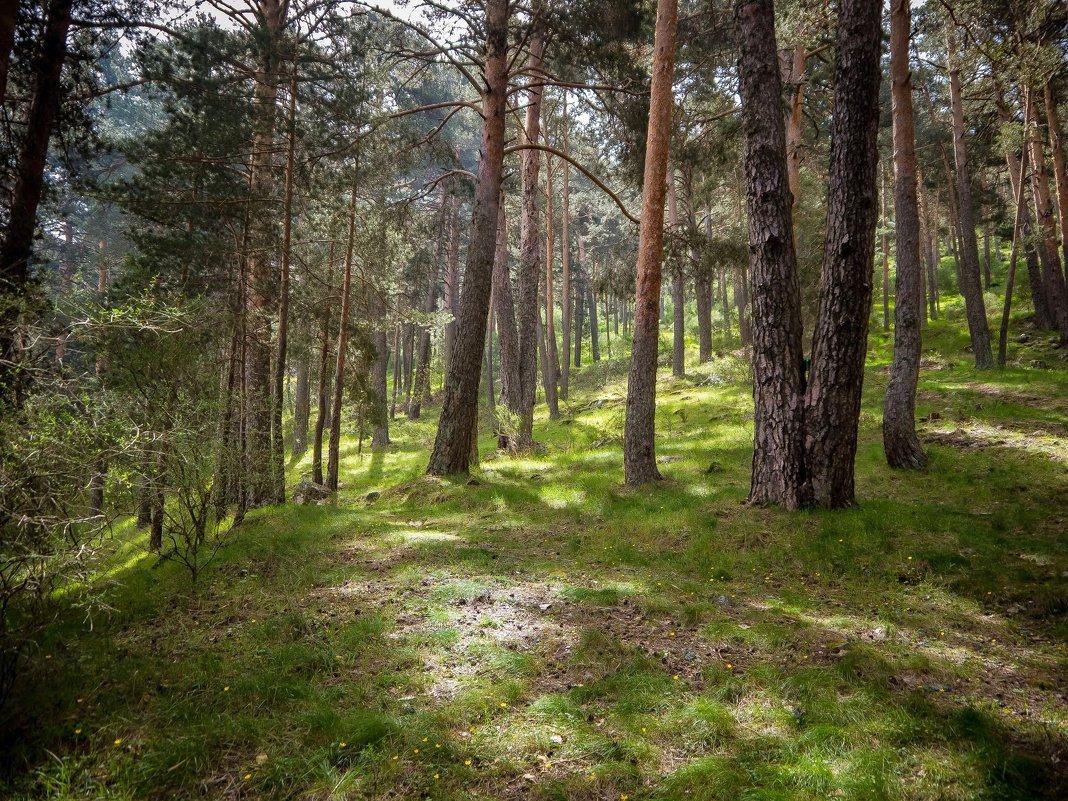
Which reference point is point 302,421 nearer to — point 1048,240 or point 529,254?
point 529,254

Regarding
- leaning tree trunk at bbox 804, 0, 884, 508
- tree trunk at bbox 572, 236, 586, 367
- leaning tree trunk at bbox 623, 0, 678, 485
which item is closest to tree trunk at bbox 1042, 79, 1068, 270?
leaning tree trunk at bbox 804, 0, 884, 508

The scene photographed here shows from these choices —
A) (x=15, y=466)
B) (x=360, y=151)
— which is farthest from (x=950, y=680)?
(x=360, y=151)

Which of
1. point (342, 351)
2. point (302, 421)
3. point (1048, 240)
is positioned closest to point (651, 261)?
point (342, 351)

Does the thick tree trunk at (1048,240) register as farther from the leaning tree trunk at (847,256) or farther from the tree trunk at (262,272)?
the tree trunk at (262,272)

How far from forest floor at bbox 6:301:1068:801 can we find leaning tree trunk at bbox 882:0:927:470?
0.93 meters

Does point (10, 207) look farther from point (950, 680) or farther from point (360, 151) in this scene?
point (950, 680)

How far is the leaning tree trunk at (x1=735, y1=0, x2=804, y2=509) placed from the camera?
22.4 feet

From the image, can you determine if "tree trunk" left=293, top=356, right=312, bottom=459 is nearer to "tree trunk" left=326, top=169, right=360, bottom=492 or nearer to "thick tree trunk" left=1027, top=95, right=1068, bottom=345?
"tree trunk" left=326, top=169, right=360, bottom=492

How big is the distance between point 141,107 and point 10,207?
104 ft

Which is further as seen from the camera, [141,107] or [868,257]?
[141,107]

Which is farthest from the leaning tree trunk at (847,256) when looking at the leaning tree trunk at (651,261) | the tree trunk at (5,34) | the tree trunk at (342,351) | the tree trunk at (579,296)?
the tree trunk at (579,296)

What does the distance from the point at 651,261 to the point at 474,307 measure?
137 inches

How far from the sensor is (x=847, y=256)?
6.44 meters

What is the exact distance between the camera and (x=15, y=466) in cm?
312
